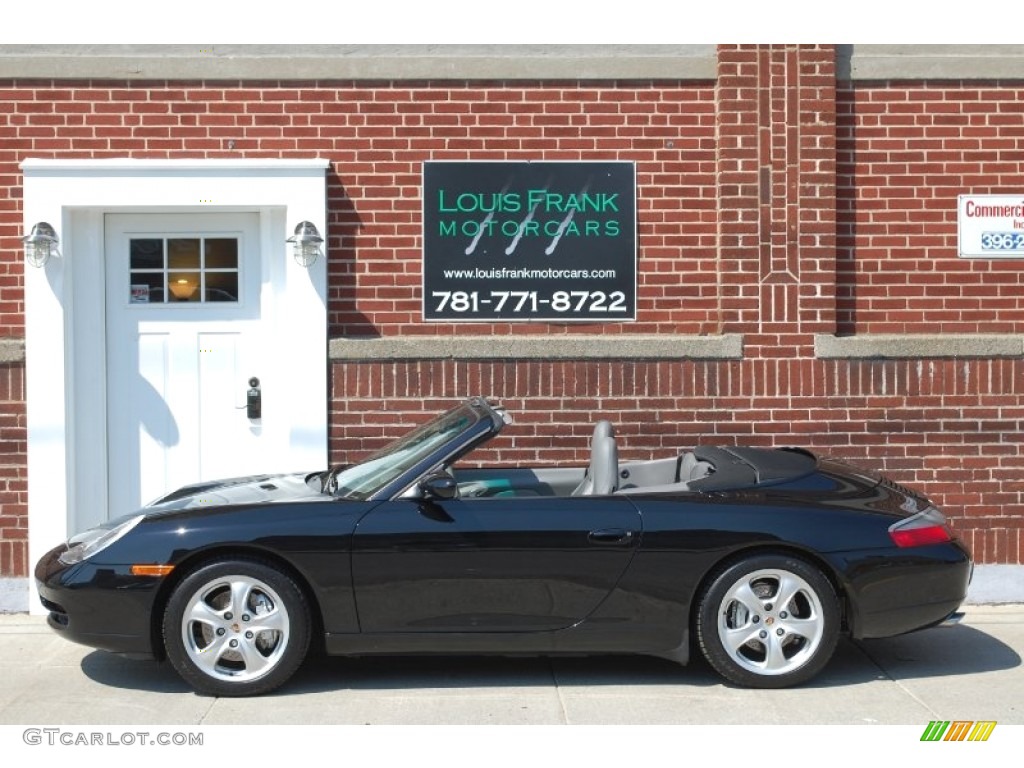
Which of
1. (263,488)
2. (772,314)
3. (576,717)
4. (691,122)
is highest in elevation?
(691,122)

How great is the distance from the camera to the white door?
8.39m

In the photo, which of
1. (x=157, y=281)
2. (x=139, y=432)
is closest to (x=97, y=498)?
(x=139, y=432)

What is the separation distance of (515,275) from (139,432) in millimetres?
2587

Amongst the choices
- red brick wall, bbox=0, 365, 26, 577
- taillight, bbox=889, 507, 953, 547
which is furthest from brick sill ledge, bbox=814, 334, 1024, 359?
red brick wall, bbox=0, 365, 26, 577

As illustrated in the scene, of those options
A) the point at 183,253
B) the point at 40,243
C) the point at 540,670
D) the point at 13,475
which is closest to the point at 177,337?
the point at 183,253

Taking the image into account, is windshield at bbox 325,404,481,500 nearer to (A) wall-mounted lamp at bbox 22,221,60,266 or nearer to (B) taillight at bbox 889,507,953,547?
(B) taillight at bbox 889,507,953,547

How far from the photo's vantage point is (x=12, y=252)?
817cm

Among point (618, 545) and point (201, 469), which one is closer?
point (618, 545)

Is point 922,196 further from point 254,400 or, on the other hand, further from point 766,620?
point 254,400

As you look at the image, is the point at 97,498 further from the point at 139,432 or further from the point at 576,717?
the point at 576,717

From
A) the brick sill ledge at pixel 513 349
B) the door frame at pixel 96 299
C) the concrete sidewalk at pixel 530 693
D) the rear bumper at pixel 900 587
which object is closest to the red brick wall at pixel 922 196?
the brick sill ledge at pixel 513 349

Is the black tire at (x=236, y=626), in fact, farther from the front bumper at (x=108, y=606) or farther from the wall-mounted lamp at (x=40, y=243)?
the wall-mounted lamp at (x=40, y=243)

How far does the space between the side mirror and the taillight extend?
2.04 m

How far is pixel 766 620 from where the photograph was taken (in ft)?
19.8
